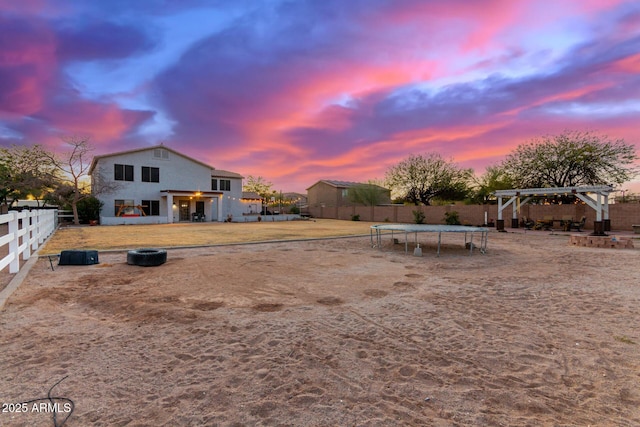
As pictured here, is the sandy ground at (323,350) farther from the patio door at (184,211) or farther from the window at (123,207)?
the patio door at (184,211)

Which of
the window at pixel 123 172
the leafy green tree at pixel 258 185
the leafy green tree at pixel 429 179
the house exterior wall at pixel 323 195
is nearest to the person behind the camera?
the window at pixel 123 172

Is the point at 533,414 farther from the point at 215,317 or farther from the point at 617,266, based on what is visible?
the point at 617,266

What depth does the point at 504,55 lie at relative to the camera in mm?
13195

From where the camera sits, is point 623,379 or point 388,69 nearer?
point 623,379

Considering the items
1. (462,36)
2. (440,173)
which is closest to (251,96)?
(462,36)

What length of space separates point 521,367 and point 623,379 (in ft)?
2.59

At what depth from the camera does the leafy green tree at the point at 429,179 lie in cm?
3666

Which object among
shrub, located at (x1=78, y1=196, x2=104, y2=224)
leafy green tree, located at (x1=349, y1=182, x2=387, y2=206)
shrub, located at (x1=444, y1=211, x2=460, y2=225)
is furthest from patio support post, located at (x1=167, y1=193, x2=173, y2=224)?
shrub, located at (x1=444, y1=211, x2=460, y2=225)

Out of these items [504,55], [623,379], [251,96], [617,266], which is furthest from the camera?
[251,96]

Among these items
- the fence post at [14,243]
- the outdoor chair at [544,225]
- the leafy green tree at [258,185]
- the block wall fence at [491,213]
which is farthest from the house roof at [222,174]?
the leafy green tree at [258,185]

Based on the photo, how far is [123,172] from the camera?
90.4ft

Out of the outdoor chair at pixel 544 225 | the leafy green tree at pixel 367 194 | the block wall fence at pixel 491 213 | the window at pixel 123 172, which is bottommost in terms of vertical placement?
the outdoor chair at pixel 544 225

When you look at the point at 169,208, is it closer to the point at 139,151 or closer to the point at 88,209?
the point at 139,151

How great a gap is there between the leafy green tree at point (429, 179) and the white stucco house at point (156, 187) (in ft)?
70.2
